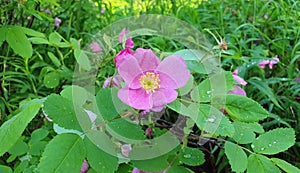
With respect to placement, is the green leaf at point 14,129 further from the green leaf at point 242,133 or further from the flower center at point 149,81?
the green leaf at point 242,133

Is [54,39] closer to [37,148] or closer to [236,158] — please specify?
[37,148]

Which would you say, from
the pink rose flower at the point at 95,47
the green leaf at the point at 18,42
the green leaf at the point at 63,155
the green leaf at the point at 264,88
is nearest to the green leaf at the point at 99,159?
the green leaf at the point at 63,155

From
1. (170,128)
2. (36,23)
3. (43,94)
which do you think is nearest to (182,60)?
(170,128)

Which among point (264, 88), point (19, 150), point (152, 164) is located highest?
point (152, 164)

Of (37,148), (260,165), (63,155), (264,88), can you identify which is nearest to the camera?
(63,155)

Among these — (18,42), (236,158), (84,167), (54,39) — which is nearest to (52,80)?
(54,39)

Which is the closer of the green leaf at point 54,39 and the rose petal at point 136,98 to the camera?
the rose petal at point 136,98

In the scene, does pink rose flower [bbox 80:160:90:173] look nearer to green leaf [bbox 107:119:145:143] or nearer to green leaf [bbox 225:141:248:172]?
green leaf [bbox 107:119:145:143]
